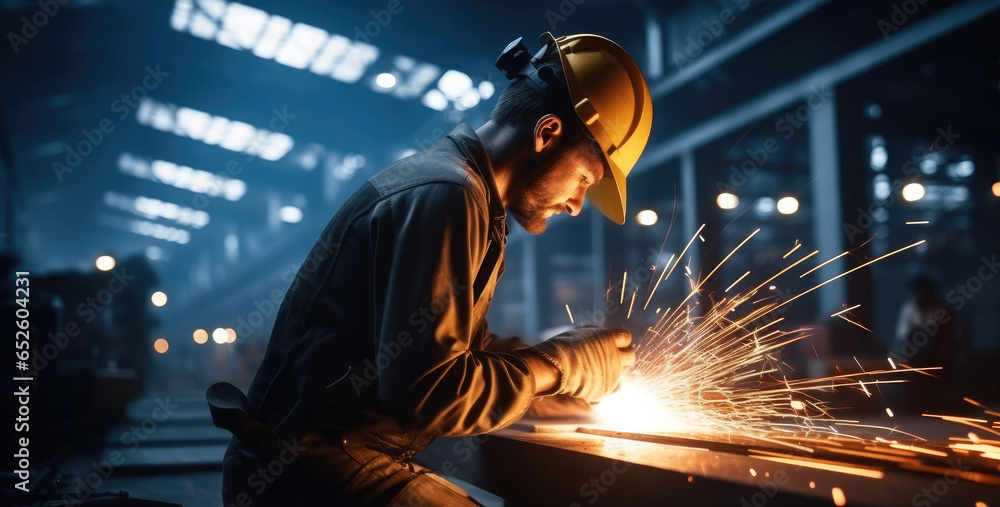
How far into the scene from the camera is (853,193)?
16.4 feet

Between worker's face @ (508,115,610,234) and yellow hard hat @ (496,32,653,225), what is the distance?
46mm

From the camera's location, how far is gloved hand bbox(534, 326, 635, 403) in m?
1.50

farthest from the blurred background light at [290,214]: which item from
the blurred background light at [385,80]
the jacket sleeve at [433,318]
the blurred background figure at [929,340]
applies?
the jacket sleeve at [433,318]

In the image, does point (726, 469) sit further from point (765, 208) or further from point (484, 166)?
point (765, 208)

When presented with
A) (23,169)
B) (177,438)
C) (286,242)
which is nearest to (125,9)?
(177,438)

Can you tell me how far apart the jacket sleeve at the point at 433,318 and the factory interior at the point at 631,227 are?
0.17 ft

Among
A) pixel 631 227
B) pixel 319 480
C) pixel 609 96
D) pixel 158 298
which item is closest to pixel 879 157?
pixel 631 227

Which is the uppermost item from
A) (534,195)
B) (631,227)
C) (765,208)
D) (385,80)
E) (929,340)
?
(385,80)

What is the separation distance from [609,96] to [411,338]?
0.90 m

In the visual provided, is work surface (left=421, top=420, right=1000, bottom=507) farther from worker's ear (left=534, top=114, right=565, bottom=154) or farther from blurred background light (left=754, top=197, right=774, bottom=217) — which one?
blurred background light (left=754, top=197, right=774, bottom=217)

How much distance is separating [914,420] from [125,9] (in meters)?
8.77

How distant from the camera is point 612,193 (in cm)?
195

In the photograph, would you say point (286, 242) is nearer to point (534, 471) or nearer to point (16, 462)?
point (16, 462)

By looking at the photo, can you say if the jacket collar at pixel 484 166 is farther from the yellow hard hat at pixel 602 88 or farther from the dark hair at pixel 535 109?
the yellow hard hat at pixel 602 88
